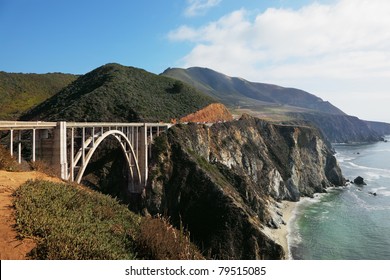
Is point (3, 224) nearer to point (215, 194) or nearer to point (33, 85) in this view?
point (215, 194)

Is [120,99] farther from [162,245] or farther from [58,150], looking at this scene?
[162,245]

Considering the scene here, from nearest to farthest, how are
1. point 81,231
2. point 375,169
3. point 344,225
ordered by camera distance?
point 81,231
point 344,225
point 375,169

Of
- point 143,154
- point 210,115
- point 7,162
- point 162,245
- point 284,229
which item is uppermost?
point 210,115

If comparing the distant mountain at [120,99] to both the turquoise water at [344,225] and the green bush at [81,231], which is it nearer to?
the turquoise water at [344,225]

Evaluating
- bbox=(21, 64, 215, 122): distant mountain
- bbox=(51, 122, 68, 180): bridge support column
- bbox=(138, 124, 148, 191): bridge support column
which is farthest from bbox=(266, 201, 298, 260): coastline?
bbox=(21, 64, 215, 122): distant mountain

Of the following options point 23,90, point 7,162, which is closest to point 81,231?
point 7,162

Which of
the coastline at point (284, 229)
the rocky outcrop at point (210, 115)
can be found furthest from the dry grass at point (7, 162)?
the rocky outcrop at point (210, 115)

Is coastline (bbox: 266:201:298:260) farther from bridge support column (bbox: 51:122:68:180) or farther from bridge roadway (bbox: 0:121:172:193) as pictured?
bridge support column (bbox: 51:122:68:180)
